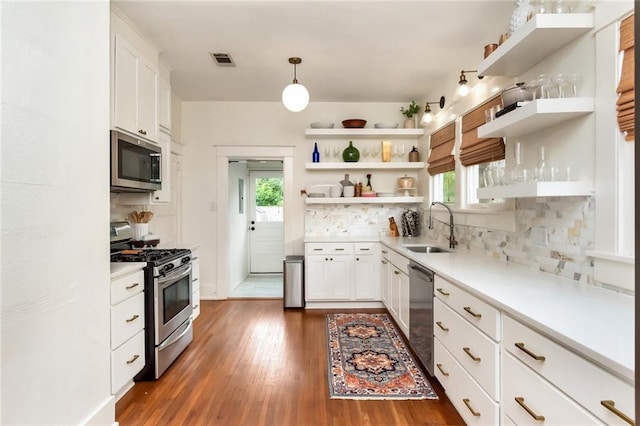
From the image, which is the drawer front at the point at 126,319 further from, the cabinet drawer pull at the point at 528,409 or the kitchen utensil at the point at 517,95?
the kitchen utensil at the point at 517,95

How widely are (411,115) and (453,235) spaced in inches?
74.6

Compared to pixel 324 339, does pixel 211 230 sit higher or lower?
higher

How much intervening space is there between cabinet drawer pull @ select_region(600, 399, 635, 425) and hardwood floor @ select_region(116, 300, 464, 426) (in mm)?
1252

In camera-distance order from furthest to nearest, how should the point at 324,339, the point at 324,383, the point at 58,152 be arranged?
1. the point at 324,339
2. the point at 324,383
3. the point at 58,152

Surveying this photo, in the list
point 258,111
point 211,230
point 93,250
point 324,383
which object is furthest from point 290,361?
point 258,111

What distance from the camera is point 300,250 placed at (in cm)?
496

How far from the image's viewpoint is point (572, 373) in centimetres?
113

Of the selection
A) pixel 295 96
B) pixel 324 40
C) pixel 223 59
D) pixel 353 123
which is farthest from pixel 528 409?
pixel 353 123

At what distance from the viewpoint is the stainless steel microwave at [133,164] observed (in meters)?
2.48

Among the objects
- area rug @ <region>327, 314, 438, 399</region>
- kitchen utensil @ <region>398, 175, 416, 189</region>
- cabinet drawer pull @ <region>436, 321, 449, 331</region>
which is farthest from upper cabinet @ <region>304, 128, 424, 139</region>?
cabinet drawer pull @ <region>436, 321, 449, 331</region>

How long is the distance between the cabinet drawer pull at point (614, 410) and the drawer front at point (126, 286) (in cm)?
234

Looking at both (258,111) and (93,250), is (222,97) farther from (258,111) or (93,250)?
(93,250)

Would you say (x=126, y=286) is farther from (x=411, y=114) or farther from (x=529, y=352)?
(x=411, y=114)

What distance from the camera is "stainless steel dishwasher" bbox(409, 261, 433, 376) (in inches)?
97.4
